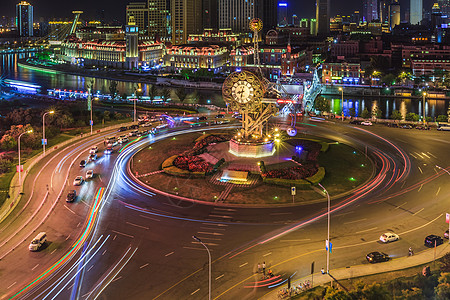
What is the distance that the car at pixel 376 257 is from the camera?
26.7m

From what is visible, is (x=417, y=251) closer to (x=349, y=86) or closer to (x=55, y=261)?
(x=55, y=261)

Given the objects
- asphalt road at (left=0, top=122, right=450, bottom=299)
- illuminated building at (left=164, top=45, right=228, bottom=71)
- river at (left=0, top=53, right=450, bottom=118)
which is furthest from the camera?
illuminated building at (left=164, top=45, right=228, bottom=71)

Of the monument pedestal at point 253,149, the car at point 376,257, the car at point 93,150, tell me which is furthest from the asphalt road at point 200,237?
the monument pedestal at point 253,149

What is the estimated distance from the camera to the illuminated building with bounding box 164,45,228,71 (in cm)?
15188

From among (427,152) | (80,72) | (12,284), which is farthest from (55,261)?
(80,72)

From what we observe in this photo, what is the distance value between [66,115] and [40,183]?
84.4ft

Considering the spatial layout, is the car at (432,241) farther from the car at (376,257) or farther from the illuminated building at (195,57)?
the illuminated building at (195,57)

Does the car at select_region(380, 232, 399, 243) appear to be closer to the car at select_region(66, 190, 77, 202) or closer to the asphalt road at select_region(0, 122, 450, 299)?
the asphalt road at select_region(0, 122, 450, 299)

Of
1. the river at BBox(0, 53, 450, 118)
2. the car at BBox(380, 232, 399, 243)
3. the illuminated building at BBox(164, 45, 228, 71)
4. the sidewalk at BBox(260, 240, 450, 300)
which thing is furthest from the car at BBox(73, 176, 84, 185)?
the illuminated building at BBox(164, 45, 228, 71)

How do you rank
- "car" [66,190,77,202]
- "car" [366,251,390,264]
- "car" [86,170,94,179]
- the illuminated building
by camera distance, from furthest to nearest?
1. the illuminated building
2. "car" [86,170,94,179]
3. "car" [66,190,77,202]
4. "car" [366,251,390,264]

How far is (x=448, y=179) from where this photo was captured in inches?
1628

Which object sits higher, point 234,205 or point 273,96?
point 273,96

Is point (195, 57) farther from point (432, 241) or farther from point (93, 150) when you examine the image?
point (432, 241)

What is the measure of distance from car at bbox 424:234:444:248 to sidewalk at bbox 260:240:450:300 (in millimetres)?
502
